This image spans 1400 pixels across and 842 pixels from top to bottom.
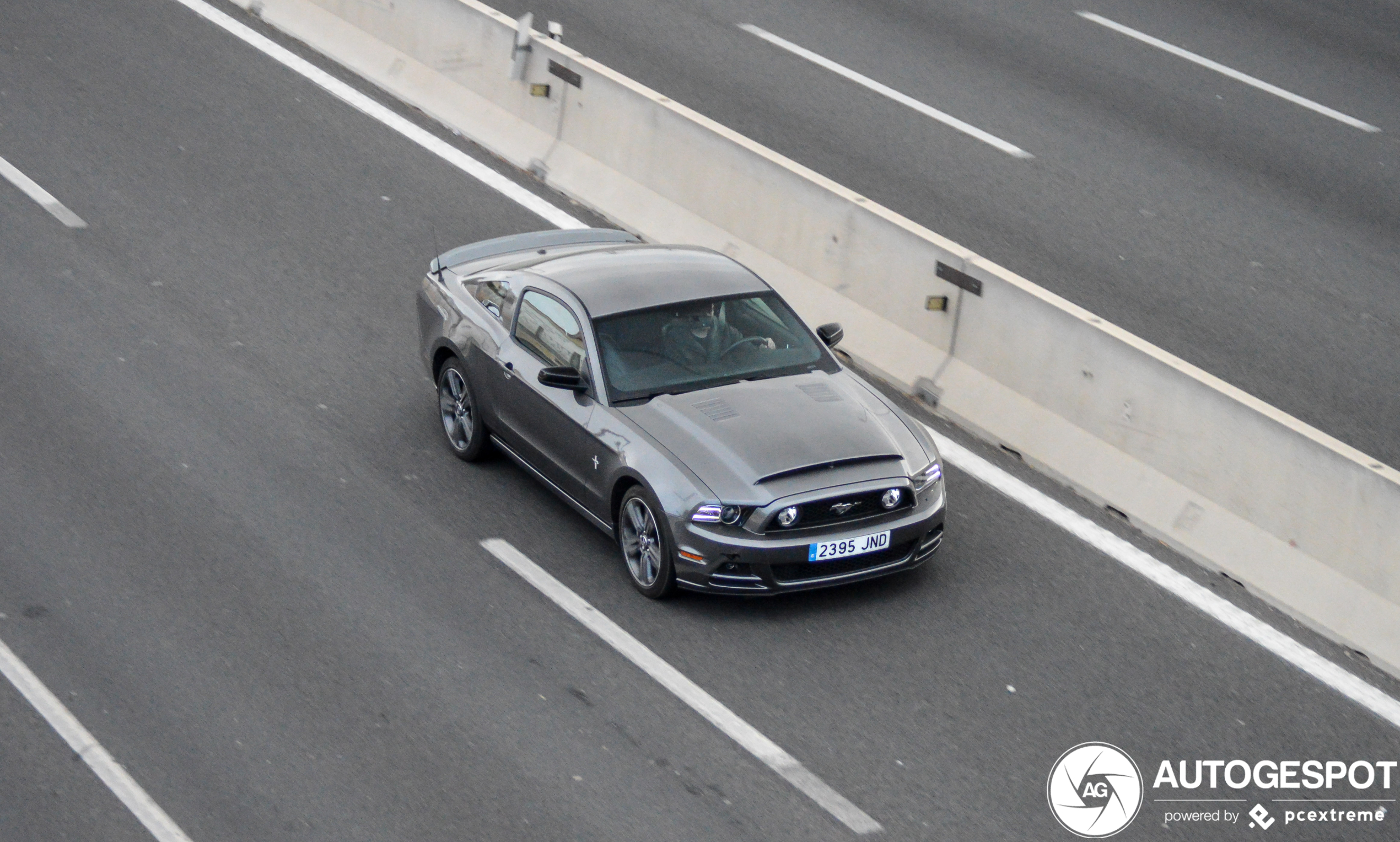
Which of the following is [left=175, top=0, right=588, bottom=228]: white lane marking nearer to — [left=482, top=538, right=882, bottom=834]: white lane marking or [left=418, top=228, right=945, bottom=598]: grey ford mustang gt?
[left=418, top=228, right=945, bottom=598]: grey ford mustang gt

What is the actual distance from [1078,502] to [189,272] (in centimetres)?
738

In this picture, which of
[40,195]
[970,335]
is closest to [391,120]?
[40,195]

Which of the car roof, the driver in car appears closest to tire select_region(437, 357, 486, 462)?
the car roof

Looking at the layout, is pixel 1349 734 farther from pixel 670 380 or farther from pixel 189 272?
pixel 189 272

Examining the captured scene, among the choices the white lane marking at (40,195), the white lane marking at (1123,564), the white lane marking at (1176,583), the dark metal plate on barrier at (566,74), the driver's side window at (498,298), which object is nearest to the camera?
the white lane marking at (1123,564)

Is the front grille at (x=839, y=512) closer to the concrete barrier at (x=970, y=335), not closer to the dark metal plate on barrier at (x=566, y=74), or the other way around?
the concrete barrier at (x=970, y=335)

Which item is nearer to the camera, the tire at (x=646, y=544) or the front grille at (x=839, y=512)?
the front grille at (x=839, y=512)

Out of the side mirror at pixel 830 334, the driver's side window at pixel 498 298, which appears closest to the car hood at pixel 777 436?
the side mirror at pixel 830 334

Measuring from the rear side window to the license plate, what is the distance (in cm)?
185

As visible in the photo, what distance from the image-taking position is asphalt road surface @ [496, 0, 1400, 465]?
12.0 meters

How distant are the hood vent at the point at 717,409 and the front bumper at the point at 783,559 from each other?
74cm

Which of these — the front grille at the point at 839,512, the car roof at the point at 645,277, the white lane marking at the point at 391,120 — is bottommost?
the white lane marking at the point at 391,120

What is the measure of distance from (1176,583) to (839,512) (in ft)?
6.75

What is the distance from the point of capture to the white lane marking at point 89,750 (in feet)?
23.3
